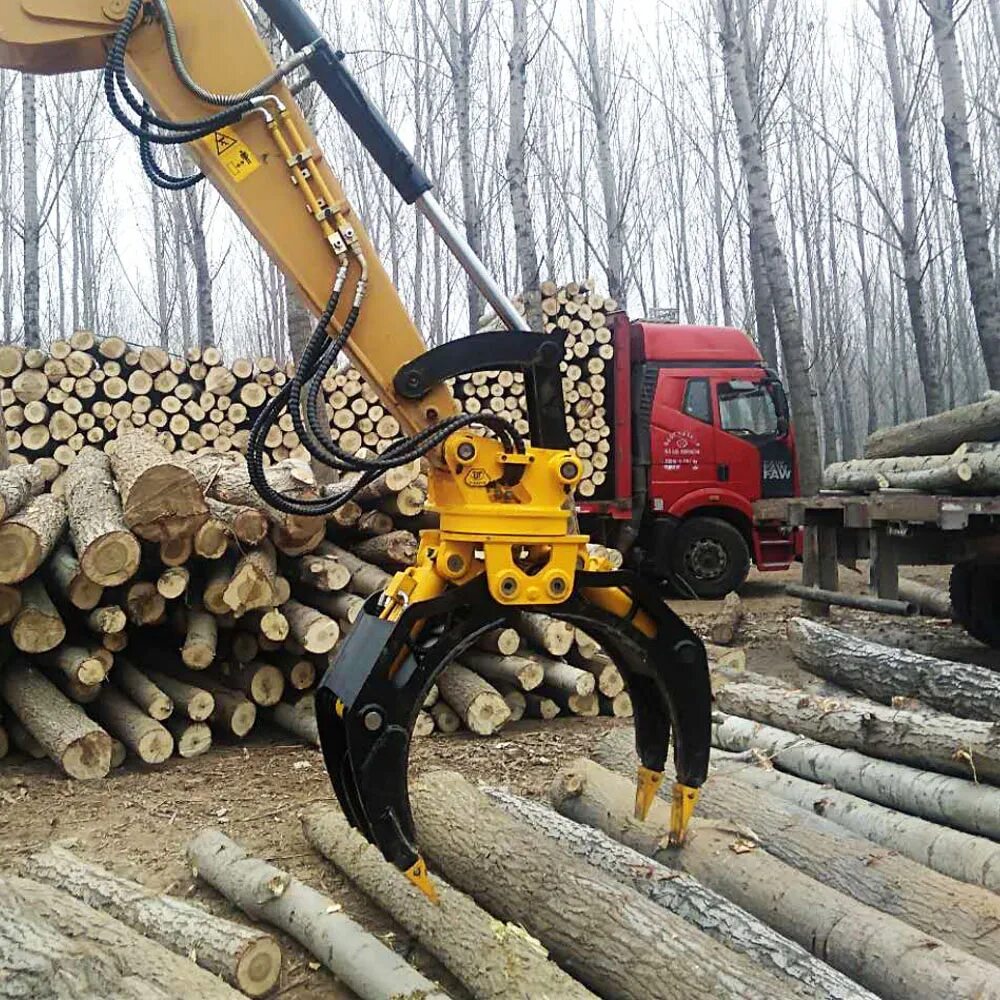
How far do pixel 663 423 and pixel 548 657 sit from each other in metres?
4.90

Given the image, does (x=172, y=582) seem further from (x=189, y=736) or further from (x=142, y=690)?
(x=189, y=736)

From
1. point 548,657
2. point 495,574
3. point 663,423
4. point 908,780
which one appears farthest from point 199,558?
point 663,423

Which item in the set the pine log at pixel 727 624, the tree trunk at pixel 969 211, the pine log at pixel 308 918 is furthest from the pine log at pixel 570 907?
the tree trunk at pixel 969 211

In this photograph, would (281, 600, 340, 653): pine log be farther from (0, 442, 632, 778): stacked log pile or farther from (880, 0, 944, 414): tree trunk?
(880, 0, 944, 414): tree trunk

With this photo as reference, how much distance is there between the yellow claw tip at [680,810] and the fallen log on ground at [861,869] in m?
0.29

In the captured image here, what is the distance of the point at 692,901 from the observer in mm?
2980

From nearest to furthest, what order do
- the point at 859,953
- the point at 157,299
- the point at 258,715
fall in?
the point at 859,953 → the point at 258,715 → the point at 157,299

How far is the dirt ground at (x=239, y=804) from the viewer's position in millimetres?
3625

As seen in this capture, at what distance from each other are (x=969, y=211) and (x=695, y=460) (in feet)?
13.3

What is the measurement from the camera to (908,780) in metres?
3.97

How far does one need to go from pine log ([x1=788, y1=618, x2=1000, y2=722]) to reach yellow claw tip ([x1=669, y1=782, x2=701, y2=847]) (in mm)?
2327

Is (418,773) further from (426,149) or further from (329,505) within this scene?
(426,149)

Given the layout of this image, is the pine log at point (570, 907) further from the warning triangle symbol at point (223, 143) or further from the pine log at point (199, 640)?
the warning triangle symbol at point (223, 143)

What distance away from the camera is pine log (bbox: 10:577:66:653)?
4898 mm
